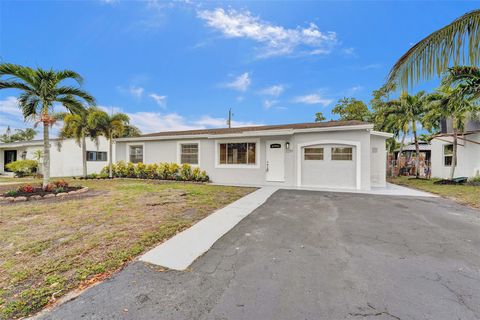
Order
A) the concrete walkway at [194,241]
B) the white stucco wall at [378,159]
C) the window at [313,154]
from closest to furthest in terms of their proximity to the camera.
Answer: the concrete walkway at [194,241] < the window at [313,154] < the white stucco wall at [378,159]

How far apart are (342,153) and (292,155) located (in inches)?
91.6

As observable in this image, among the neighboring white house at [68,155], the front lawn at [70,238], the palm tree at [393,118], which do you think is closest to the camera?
the front lawn at [70,238]

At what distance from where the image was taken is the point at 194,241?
3.79 m

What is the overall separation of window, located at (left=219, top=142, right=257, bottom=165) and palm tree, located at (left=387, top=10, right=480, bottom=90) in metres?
8.64

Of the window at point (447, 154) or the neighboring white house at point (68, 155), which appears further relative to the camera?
the neighboring white house at point (68, 155)

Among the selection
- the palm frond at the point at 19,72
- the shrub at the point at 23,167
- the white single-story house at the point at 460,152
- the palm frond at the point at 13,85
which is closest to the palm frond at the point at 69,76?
the palm frond at the point at 19,72

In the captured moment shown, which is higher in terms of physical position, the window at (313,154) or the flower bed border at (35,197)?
the window at (313,154)

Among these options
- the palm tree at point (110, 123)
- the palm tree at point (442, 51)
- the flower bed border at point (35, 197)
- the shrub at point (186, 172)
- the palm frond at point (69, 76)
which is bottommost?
the flower bed border at point (35, 197)

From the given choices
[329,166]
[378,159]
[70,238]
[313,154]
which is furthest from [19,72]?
[378,159]

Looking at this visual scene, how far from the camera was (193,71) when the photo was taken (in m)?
16.8

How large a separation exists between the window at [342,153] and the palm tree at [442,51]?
276 inches

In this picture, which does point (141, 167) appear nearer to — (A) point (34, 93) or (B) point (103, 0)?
(A) point (34, 93)

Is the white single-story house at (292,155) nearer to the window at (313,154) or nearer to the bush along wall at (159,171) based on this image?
the window at (313,154)

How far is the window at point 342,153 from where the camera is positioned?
10.1 metres
